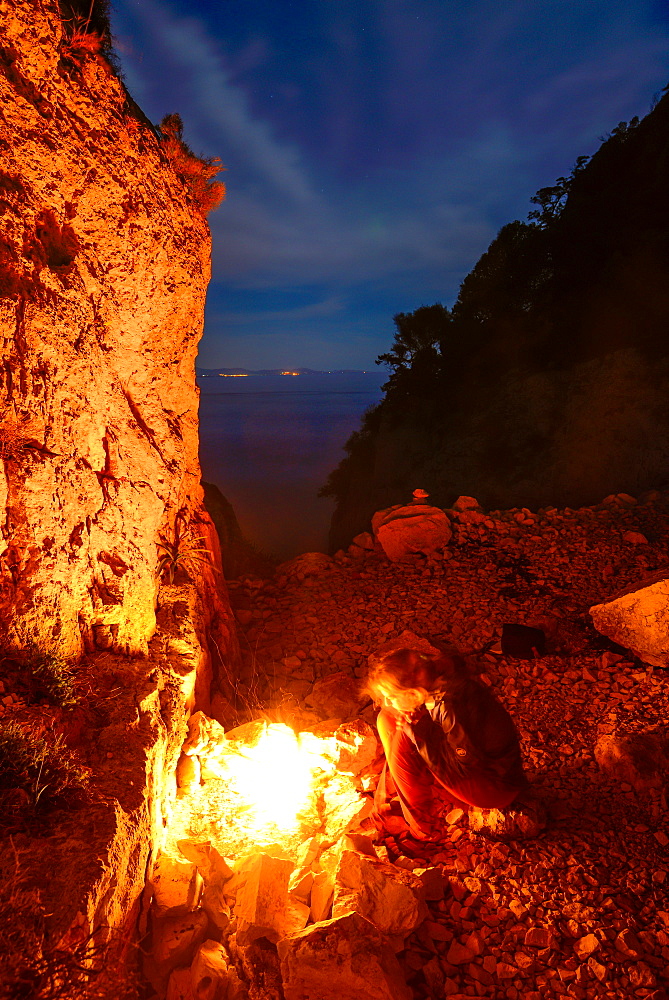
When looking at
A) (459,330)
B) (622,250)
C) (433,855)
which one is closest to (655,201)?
(622,250)

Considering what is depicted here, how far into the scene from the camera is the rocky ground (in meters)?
2.29

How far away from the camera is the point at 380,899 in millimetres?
2389

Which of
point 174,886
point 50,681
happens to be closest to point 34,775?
point 50,681

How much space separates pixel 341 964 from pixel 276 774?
159cm

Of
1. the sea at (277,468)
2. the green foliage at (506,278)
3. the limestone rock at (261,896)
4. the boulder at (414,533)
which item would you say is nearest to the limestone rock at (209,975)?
the limestone rock at (261,896)

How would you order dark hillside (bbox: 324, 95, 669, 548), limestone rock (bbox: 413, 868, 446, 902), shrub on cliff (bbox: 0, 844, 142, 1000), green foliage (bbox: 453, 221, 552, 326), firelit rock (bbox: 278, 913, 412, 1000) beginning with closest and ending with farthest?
shrub on cliff (bbox: 0, 844, 142, 1000)
firelit rock (bbox: 278, 913, 412, 1000)
limestone rock (bbox: 413, 868, 446, 902)
dark hillside (bbox: 324, 95, 669, 548)
green foliage (bbox: 453, 221, 552, 326)

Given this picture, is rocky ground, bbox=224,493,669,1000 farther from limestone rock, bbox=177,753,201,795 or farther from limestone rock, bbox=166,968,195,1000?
limestone rock, bbox=177,753,201,795

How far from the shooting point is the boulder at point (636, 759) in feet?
10.3

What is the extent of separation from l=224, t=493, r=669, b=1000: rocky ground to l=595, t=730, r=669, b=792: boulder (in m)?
0.05

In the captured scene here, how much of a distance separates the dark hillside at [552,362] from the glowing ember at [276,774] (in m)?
10.5

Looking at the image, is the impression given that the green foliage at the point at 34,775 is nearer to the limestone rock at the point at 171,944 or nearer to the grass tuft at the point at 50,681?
the grass tuft at the point at 50,681

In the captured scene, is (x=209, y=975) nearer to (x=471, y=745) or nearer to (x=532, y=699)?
(x=471, y=745)

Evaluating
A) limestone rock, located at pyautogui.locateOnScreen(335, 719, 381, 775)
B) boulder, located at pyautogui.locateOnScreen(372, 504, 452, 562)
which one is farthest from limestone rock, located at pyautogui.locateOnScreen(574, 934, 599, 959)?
boulder, located at pyautogui.locateOnScreen(372, 504, 452, 562)

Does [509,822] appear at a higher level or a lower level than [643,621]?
lower
